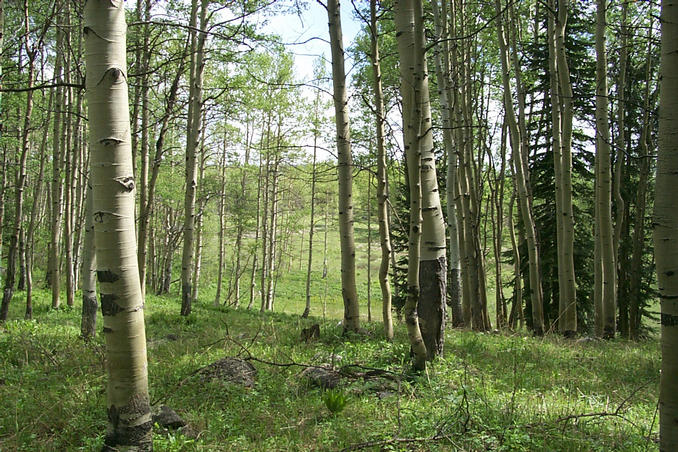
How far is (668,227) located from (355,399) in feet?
9.82

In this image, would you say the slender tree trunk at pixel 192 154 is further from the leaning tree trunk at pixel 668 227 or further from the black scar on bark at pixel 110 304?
the leaning tree trunk at pixel 668 227

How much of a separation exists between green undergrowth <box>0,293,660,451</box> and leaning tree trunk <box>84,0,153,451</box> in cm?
54

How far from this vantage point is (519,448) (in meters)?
3.16

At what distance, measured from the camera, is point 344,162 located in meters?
7.25

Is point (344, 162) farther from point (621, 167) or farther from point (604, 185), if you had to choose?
point (621, 167)

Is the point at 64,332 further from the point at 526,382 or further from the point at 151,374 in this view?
the point at 526,382

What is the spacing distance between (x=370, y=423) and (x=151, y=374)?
280 cm

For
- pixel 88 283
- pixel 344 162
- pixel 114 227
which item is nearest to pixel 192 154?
pixel 88 283

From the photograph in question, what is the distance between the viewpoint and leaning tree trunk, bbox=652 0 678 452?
2.41 metres

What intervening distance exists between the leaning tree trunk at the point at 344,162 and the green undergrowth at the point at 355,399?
0.63m

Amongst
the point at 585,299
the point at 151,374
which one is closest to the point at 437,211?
the point at 151,374

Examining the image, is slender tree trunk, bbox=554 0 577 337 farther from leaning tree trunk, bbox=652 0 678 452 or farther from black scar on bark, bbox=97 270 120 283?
black scar on bark, bbox=97 270 120 283

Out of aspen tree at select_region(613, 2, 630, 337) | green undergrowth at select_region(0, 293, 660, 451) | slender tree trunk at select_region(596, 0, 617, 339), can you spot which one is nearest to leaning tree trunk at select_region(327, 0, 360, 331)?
green undergrowth at select_region(0, 293, 660, 451)

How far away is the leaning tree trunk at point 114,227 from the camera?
277cm
